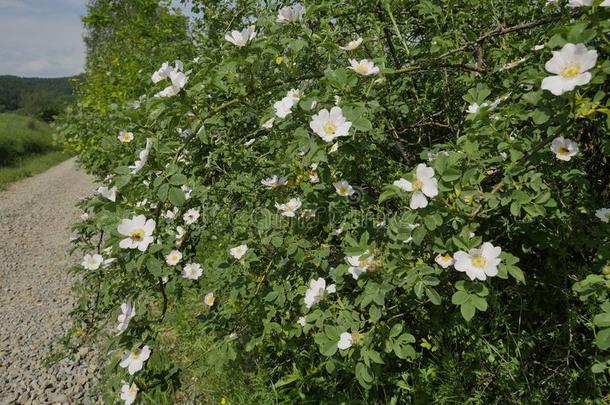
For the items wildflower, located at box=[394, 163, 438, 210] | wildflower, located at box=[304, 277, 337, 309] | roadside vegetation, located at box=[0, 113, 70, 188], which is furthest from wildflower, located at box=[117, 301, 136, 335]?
roadside vegetation, located at box=[0, 113, 70, 188]

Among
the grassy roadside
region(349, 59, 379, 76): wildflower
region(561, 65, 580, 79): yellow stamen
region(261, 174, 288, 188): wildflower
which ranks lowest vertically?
the grassy roadside

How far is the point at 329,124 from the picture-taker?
1044mm

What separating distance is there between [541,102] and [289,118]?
595 millimetres

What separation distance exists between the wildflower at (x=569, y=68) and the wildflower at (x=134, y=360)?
1.17 metres

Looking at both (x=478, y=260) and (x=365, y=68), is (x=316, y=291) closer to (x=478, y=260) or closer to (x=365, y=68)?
(x=478, y=260)

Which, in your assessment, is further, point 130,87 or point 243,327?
point 130,87

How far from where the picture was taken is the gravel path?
9.43 ft

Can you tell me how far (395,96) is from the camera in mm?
1631

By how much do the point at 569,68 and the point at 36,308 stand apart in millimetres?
4667

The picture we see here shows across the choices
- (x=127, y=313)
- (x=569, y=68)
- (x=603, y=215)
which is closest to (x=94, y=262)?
(x=127, y=313)

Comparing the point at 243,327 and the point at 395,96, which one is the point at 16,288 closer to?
the point at 243,327

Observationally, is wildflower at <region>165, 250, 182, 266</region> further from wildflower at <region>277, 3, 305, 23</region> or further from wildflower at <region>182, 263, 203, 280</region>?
wildflower at <region>277, 3, 305, 23</region>

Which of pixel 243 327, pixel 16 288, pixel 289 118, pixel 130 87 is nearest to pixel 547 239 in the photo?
pixel 289 118

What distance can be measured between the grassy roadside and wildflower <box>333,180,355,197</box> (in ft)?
35.4
